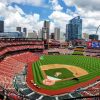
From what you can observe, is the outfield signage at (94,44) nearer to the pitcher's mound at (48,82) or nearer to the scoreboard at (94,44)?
the scoreboard at (94,44)

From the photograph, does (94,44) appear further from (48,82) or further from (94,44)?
(48,82)

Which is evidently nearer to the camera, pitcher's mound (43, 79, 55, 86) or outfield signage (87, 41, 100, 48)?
pitcher's mound (43, 79, 55, 86)

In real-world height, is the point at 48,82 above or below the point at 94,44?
below

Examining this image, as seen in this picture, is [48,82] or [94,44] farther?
[94,44]

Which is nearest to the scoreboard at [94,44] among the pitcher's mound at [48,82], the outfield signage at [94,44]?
the outfield signage at [94,44]

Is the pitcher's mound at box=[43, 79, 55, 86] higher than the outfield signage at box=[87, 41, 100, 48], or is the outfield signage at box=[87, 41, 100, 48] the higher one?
the outfield signage at box=[87, 41, 100, 48]

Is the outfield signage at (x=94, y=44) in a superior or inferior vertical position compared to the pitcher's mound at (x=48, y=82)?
superior

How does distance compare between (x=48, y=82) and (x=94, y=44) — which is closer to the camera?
(x=48, y=82)

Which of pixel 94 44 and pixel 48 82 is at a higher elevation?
pixel 94 44

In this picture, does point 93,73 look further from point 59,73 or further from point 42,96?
point 42,96

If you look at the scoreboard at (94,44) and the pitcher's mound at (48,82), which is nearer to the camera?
the pitcher's mound at (48,82)

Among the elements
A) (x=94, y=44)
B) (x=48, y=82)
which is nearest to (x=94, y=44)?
(x=94, y=44)

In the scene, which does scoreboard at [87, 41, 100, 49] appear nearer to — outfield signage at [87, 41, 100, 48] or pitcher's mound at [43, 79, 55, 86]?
outfield signage at [87, 41, 100, 48]

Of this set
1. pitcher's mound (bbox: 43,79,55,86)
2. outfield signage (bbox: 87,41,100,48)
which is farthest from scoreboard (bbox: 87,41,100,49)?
pitcher's mound (bbox: 43,79,55,86)
